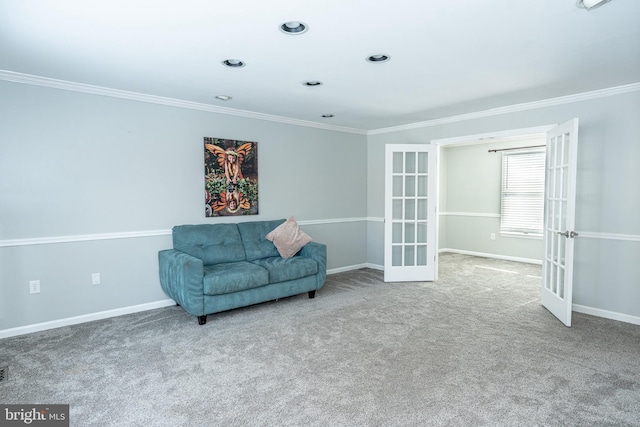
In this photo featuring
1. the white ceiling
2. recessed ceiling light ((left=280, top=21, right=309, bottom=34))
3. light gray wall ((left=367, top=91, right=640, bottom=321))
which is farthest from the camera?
light gray wall ((left=367, top=91, right=640, bottom=321))

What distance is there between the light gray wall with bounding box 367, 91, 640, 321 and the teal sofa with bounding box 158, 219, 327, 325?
2.90 m

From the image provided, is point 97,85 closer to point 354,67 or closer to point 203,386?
point 354,67

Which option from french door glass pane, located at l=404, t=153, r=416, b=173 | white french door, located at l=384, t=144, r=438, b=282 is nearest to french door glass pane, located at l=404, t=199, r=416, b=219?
white french door, located at l=384, t=144, r=438, b=282

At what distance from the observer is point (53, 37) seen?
8.10 feet

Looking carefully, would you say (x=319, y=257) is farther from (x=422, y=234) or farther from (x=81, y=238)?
(x=81, y=238)

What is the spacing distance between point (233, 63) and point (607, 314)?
4.40 metres

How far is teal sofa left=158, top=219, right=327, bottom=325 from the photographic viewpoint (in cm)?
349

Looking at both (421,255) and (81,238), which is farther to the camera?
(421,255)

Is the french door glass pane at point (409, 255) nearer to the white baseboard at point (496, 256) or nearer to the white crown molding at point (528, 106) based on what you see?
the white crown molding at point (528, 106)

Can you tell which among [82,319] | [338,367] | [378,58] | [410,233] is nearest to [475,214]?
[410,233]

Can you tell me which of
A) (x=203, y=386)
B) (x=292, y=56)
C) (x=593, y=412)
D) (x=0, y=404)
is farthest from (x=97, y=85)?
(x=593, y=412)

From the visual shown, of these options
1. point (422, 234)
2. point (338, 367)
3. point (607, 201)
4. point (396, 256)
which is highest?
point (607, 201)

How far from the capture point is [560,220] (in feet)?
12.3

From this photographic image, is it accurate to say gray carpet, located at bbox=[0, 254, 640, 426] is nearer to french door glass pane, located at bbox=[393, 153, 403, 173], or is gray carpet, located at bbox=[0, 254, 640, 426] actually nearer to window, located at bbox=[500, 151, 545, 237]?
french door glass pane, located at bbox=[393, 153, 403, 173]
